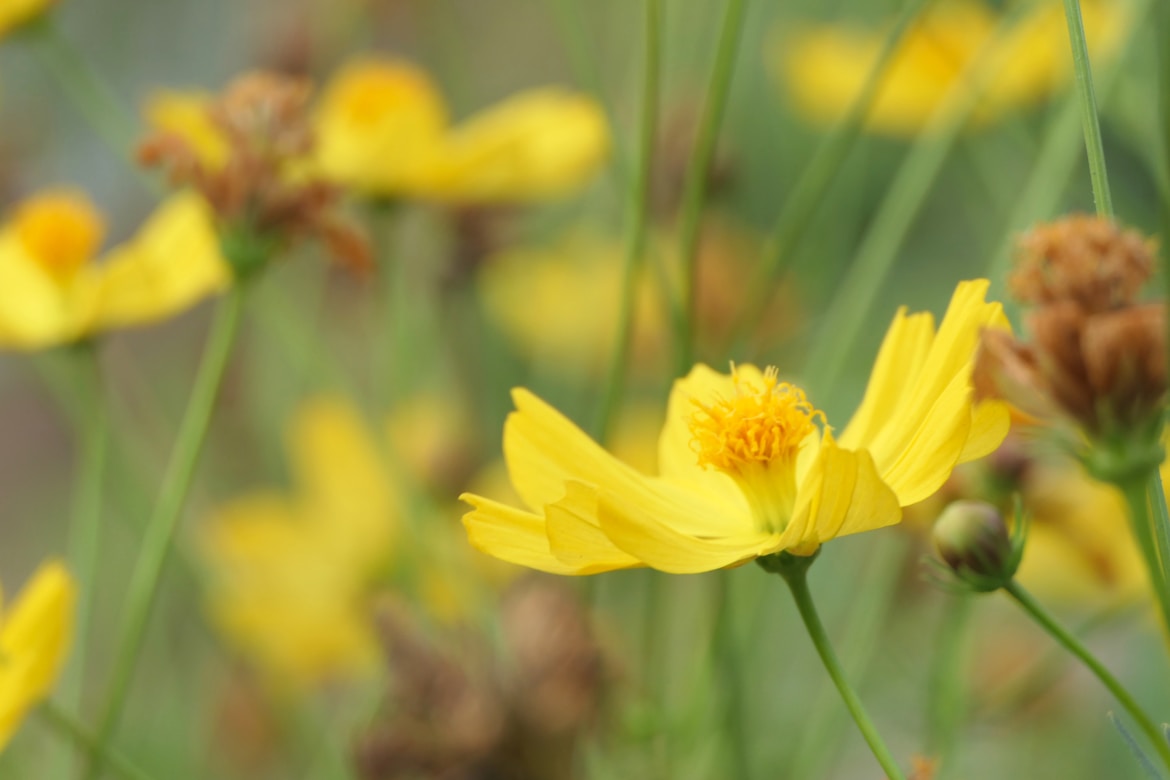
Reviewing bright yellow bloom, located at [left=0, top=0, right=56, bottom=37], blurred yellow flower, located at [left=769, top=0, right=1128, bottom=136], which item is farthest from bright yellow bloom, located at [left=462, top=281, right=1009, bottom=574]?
bright yellow bloom, located at [left=0, top=0, right=56, bottom=37]

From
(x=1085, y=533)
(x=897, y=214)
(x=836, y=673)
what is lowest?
(x=836, y=673)

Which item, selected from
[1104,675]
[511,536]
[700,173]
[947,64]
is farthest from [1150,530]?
[947,64]

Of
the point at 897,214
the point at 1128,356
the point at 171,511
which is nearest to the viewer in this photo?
the point at 1128,356

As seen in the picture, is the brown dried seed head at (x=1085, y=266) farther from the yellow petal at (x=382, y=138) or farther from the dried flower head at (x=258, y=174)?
the yellow petal at (x=382, y=138)

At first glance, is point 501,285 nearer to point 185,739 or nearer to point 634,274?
point 185,739

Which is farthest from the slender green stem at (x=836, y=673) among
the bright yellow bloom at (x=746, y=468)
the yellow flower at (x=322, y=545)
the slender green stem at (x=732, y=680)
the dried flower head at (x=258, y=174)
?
the yellow flower at (x=322, y=545)

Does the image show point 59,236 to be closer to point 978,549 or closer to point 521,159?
point 521,159

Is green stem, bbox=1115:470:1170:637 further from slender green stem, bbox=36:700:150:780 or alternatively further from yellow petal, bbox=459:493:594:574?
slender green stem, bbox=36:700:150:780
